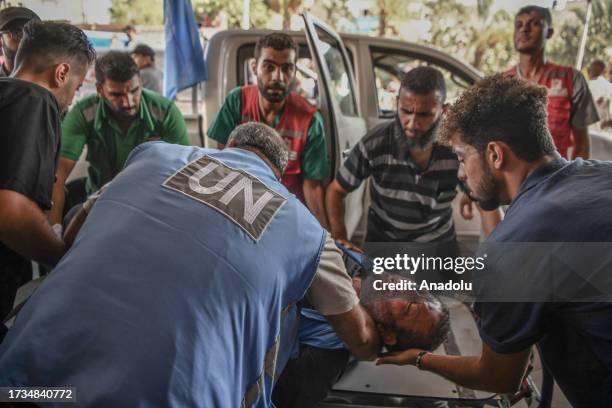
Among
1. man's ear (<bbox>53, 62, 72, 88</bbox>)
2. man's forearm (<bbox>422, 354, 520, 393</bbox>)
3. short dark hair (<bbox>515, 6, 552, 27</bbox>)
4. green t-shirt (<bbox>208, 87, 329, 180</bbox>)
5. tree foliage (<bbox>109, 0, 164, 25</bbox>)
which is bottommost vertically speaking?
man's forearm (<bbox>422, 354, 520, 393</bbox>)

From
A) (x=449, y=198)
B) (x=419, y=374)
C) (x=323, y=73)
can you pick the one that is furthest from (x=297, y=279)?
(x=323, y=73)

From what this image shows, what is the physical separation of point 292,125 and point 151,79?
99.2 inches

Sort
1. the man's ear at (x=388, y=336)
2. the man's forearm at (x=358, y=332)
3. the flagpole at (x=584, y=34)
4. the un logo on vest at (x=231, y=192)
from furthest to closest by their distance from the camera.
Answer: the flagpole at (x=584, y=34) → the man's ear at (x=388, y=336) → the man's forearm at (x=358, y=332) → the un logo on vest at (x=231, y=192)

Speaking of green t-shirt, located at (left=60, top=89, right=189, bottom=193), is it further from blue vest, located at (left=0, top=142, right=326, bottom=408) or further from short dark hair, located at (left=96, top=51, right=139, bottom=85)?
blue vest, located at (left=0, top=142, right=326, bottom=408)

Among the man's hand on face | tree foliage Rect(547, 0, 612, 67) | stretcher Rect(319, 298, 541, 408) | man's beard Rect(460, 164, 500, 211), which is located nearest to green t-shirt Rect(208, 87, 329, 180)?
stretcher Rect(319, 298, 541, 408)

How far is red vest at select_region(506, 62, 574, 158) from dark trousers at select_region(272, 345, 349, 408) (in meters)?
2.24

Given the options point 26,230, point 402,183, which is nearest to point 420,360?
point 402,183

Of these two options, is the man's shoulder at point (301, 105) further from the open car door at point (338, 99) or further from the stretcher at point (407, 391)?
the stretcher at point (407, 391)

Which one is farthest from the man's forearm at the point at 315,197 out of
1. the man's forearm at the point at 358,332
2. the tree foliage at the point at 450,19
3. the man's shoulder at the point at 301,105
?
the tree foliage at the point at 450,19

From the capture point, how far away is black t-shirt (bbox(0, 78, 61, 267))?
4.65 feet

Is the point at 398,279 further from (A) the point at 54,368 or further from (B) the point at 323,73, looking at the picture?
(B) the point at 323,73

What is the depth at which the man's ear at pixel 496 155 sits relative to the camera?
141 cm

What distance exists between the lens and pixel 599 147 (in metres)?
5.00

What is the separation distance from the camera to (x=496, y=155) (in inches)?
55.8
